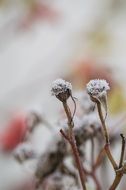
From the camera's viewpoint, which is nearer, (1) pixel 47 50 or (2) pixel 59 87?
(2) pixel 59 87

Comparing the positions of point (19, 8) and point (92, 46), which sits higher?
point (19, 8)

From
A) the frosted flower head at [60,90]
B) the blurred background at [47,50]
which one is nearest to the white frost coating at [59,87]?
the frosted flower head at [60,90]

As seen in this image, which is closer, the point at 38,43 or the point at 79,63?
the point at 79,63

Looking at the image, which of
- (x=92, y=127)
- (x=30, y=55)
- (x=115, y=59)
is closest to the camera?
(x=92, y=127)

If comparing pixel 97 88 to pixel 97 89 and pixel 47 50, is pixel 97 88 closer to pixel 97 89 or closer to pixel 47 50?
pixel 97 89

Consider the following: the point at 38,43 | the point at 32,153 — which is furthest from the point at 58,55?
the point at 32,153

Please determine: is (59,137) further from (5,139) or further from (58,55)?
(58,55)

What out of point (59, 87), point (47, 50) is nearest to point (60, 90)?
point (59, 87)

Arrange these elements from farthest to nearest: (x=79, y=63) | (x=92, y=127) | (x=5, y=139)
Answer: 1. (x=79, y=63)
2. (x=5, y=139)
3. (x=92, y=127)
